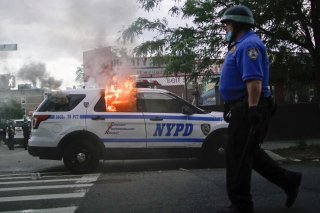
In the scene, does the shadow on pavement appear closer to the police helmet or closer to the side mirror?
the side mirror

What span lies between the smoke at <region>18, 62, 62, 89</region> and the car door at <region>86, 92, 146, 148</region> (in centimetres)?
95

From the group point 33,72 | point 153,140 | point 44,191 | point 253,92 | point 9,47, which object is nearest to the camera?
point 253,92

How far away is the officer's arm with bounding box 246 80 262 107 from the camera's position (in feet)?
13.9

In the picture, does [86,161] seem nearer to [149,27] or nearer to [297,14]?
[149,27]

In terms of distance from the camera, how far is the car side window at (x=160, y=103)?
31.8 ft

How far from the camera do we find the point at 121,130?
9430 millimetres

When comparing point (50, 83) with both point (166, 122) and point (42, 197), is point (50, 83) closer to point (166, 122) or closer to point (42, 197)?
point (166, 122)

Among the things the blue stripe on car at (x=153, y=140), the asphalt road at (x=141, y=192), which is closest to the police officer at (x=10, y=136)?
the asphalt road at (x=141, y=192)

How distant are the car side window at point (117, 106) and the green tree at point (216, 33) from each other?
1308mm

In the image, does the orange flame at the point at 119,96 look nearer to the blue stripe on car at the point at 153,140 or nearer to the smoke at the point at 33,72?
the blue stripe on car at the point at 153,140

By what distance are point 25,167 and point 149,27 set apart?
4.34 meters

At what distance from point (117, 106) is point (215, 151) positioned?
6.93 feet

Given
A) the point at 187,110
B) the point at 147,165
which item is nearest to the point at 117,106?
the point at 187,110

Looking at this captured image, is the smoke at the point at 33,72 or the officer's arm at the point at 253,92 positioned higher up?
the smoke at the point at 33,72
